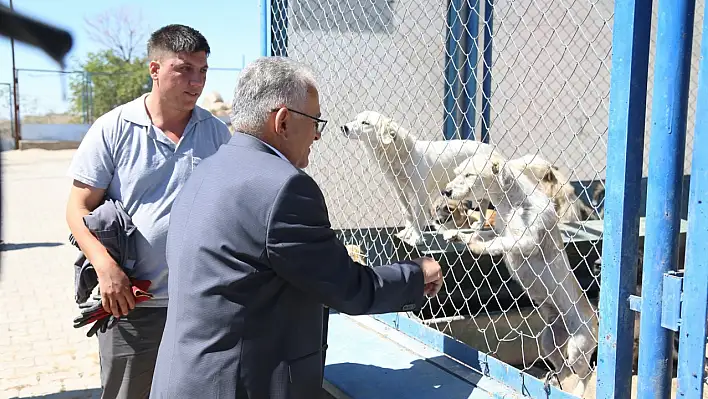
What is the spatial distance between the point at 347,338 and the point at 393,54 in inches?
89.4

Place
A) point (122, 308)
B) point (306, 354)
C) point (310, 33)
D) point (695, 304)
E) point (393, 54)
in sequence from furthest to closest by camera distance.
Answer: point (393, 54)
point (310, 33)
point (122, 308)
point (306, 354)
point (695, 304)

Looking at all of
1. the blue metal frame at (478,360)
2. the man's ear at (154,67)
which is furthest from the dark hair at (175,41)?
the blue metal frame at (478,360)

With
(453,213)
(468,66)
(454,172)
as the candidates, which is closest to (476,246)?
(454,172)

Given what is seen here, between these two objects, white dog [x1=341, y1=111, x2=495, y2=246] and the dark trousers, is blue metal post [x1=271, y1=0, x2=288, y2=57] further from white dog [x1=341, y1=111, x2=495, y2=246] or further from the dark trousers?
the dark trousers

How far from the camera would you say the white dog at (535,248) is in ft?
10.7

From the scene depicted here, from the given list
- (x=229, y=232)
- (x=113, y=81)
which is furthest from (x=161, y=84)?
(x=113, y=81)

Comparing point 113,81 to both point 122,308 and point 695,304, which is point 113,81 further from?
point 695,304

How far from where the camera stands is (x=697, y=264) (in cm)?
153

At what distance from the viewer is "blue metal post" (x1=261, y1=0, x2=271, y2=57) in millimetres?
3688

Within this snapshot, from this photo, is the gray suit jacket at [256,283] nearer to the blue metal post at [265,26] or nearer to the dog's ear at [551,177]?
the blue metal post at [265,26]

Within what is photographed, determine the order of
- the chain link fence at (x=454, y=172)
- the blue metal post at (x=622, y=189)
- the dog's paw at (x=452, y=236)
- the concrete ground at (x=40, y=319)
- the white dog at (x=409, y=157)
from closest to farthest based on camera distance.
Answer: the blue metal post at (x=622, y=189) < the chain link fence at (x=454, y=172) < the dog's paw at (x=452, y=236) < the concrete ground at (x=40, y=319) < the white dog at (x=409, y=157)

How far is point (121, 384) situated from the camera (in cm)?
255

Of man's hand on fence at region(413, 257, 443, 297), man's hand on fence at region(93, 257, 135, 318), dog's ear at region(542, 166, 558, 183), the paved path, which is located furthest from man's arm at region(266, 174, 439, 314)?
dog's ear at region(542, 166, 558, 183)

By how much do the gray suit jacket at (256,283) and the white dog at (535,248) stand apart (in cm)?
168
